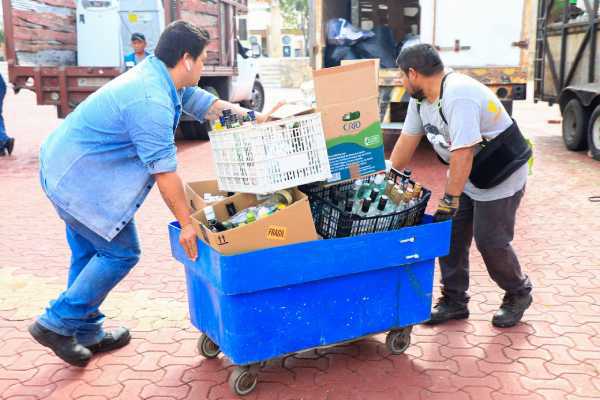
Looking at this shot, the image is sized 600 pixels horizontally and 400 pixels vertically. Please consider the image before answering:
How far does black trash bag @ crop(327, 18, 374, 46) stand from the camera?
9.43m

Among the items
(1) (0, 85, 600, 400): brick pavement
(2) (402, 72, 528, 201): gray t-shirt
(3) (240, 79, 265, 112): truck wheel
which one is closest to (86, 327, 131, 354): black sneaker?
A: (1) (0, 85, 600, 400): brick pavement

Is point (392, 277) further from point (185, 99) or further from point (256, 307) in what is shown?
point (185, 99)

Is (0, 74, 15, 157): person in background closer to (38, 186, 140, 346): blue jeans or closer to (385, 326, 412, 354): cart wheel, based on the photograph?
(38, 186, 140, 346): blue jeans

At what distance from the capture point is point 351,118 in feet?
10.5

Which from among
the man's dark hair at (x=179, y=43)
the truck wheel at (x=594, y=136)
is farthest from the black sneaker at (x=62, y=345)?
the truck wheel at (x=594, y=136)

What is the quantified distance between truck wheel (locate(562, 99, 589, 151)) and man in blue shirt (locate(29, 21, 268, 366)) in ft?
25.1

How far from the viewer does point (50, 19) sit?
10.4 meters

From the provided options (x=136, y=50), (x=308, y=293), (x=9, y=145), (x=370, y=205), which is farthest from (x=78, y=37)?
(x=308, y=293)

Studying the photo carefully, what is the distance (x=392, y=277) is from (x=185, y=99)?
59.1 inches

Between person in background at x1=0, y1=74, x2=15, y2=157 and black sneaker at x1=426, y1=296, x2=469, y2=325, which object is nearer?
black sneaker at x1=426, y1=296, x2=469, y2=325

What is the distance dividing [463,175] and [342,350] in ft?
3.79

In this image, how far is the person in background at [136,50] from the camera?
9.67 metres

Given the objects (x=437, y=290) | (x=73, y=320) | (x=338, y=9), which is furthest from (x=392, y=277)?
(x=338, y=9)

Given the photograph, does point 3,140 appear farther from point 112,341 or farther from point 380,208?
point 380,208
